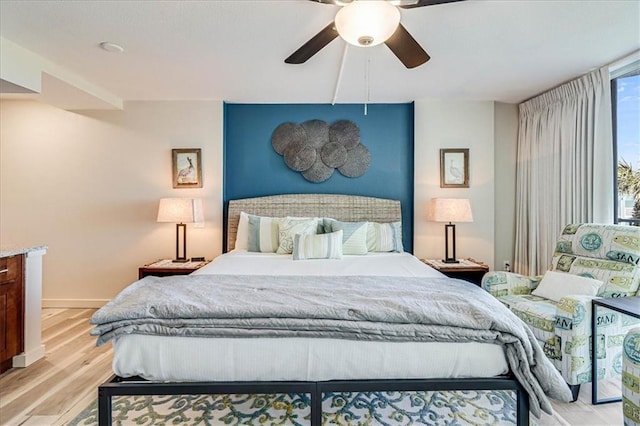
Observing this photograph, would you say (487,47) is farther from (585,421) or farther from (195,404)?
(195,404)

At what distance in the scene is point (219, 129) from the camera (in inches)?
154

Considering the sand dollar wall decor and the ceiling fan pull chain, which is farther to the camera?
the sand dollar wall decor

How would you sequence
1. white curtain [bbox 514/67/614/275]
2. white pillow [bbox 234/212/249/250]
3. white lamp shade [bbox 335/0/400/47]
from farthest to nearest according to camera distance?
1. white pillow [bbox 234/212/249/250]
2. white curtain [bbox 514/67/614/275]
3. white lamp shade [bbox 335/0/400/47]

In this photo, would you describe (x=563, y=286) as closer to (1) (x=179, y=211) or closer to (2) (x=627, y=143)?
(2) (x=627, y=143)

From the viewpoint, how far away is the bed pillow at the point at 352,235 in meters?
3.39

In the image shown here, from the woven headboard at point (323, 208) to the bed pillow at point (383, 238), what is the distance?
0.76ft

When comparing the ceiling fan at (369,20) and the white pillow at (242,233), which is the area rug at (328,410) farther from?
the ceiling fan at (369,20)

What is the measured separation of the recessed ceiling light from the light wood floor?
2493 mm

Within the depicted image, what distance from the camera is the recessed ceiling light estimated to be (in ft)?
8.16

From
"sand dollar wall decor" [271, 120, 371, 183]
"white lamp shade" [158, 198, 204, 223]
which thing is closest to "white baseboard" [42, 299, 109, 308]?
"white lamp shade" [158, 198, 204, 223]

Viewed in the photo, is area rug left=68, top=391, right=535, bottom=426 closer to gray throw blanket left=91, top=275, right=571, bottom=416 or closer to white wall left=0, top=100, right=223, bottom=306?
gray throw blanket left=91, top=275, right=571, bottom=416

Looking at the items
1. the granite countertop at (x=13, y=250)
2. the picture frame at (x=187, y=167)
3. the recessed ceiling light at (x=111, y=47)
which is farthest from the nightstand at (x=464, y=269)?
the granite countertop at (x=13, y=250)

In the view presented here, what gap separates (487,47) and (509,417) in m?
2.59

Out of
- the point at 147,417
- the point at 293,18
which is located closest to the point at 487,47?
the point at 293,18
